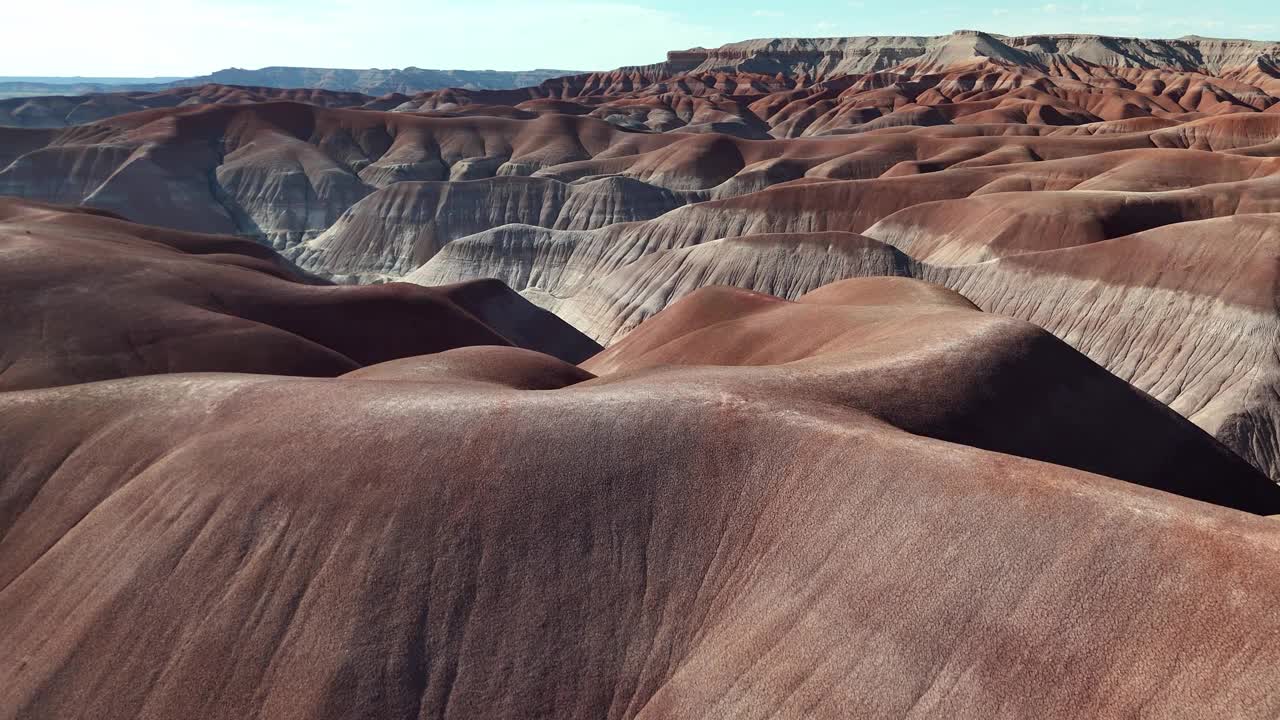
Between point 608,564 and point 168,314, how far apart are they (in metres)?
28.4

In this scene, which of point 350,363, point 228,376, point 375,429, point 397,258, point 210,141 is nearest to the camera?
point 375,429

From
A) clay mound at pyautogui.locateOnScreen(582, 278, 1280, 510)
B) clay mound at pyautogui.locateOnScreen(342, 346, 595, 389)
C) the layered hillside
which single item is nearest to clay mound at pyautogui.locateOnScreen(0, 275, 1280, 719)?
the layered hillside

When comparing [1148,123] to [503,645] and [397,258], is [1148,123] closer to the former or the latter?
[397,258]

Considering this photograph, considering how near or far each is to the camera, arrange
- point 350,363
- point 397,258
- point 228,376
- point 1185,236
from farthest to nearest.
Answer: point 397,258 → point 1185,236 → point 350,363 → point 228,376

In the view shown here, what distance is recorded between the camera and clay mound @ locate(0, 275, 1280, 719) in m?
13.2

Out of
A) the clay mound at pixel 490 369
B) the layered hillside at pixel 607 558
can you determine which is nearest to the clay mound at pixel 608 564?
the layered hillside at pixel 607 558

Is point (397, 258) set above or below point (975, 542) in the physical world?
below

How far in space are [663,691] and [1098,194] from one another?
6162cm

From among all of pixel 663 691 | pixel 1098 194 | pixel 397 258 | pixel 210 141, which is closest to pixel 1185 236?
pixel 1098 194

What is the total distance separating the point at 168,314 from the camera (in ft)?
123

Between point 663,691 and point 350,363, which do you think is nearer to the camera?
point 663,691

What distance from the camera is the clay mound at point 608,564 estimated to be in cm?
1324

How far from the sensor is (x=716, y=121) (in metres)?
187

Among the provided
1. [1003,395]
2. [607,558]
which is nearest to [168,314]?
[607,558]
